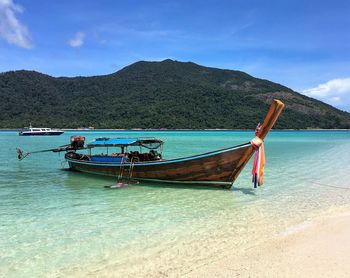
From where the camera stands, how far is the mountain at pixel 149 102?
13150 cm

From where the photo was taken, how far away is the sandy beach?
5.29 meters

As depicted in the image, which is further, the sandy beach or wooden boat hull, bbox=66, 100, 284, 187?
wooden boat hull, bbox=66, 100, 284, 187

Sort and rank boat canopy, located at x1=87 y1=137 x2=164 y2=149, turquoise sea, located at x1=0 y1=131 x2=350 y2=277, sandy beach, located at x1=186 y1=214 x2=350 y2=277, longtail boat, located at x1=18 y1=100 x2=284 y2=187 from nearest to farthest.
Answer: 1. sandy beach, located at x1=186 y1=214 x2=350 y2=277
2. turquoise sea, located at x1=0 y1=131 x2=350 y2=277
3. longtail boat, located at x1=18 y1=100 x2=284 y2=187
4. boat canopy, located at x1=87 y1=137 x2=164 y2=149

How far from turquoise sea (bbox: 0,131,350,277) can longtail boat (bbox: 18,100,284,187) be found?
479 mm

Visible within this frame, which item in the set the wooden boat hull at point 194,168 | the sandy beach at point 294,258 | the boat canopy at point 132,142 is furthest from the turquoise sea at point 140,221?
the boat canopy at point 132,142

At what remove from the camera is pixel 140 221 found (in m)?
8.90

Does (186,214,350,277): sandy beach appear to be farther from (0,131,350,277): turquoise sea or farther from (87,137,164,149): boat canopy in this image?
(87,137,164,149): boat canopy

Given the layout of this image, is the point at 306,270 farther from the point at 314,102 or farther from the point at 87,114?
the point at 314,102

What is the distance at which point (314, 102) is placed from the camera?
158 m

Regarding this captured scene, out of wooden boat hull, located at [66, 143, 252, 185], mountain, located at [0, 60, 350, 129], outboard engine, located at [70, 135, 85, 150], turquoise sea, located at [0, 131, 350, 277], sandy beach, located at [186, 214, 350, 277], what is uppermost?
mountain, located at [0, 60, 350, 129]

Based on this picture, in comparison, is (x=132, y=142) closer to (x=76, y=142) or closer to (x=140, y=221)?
(x=76, y=142)

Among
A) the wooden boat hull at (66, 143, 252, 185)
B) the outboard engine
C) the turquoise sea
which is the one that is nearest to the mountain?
the outboard engine

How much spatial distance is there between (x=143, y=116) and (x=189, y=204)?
123349 mm

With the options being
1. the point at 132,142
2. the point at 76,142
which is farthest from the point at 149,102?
the point at 132,142
